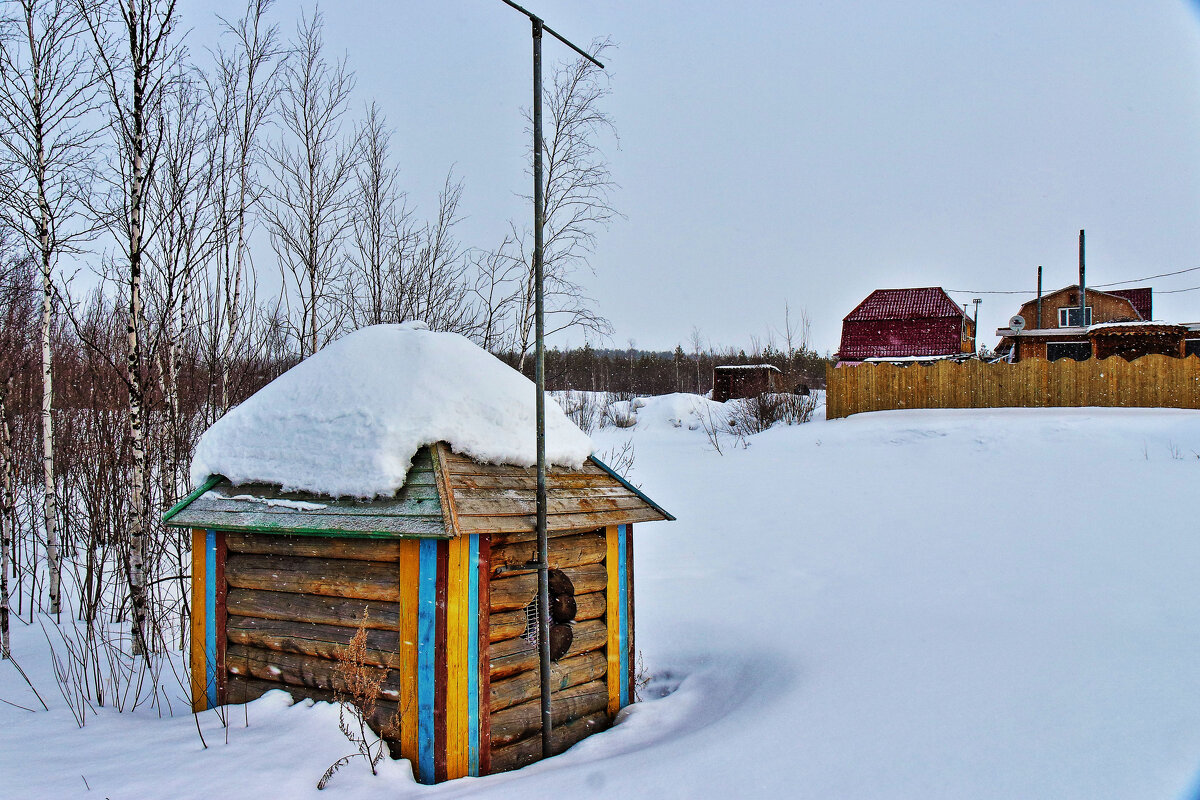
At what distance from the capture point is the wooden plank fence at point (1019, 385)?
17109 millimetres

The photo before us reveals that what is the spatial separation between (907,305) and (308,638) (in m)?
33.3

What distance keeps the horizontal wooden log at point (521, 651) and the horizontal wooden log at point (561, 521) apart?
26.9 inches

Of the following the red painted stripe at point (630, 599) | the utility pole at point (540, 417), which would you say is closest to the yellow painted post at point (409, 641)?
the utility pole at point (540, 417)

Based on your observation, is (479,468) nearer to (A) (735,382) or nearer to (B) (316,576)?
(B) (316,576)

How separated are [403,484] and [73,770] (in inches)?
83.4

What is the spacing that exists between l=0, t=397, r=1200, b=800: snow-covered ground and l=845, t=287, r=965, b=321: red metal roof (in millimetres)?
19339

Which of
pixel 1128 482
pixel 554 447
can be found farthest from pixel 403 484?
pixel 1128 482

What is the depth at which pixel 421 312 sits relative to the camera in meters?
11.4

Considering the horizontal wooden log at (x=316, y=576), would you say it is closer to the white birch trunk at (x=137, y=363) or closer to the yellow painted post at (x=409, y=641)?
the yellow painted post at (x=409, y=641)

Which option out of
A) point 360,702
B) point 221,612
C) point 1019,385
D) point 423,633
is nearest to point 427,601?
point 423,633

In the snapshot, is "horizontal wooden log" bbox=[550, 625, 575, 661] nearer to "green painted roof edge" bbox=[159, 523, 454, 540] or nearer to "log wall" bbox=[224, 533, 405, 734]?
"log wall" bbox=[224, 533, 405, 734]

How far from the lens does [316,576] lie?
388 cm

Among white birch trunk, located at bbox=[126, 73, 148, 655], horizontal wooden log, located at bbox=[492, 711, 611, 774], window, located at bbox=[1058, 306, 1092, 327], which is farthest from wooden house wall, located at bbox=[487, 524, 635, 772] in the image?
window, located at bbox=[1058, 306, 1092, 327]

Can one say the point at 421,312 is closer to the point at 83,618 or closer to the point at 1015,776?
the point at 83,618
